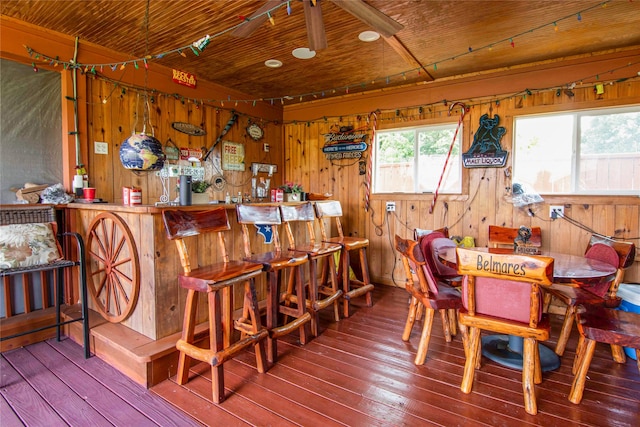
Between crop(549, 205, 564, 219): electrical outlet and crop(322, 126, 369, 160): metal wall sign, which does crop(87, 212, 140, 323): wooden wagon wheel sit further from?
crop(549, 205, 564, 219): electrical outlet

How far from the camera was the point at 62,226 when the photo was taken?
279 cm

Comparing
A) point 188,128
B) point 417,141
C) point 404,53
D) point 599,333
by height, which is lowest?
point 599,333

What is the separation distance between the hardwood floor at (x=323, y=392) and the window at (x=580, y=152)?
1.58 m

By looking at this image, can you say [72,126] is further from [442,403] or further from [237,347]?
[442,403]

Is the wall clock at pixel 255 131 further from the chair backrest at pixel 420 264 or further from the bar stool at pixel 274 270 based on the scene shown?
the chair backrest at pixel 420 264

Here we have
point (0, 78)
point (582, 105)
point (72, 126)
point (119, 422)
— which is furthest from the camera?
point (582, 105)

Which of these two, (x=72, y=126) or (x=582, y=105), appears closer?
(x=72, y=126)

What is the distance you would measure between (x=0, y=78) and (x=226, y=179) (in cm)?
223

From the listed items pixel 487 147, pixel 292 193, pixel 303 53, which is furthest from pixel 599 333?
pixel 303 53

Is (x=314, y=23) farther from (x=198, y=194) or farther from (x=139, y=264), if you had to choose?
(x=139, y=264)

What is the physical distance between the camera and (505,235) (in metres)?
3.30

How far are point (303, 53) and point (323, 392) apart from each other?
2936 mm

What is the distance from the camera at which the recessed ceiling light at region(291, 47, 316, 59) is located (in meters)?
3.20

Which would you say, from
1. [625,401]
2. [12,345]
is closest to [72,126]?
[12,345]
